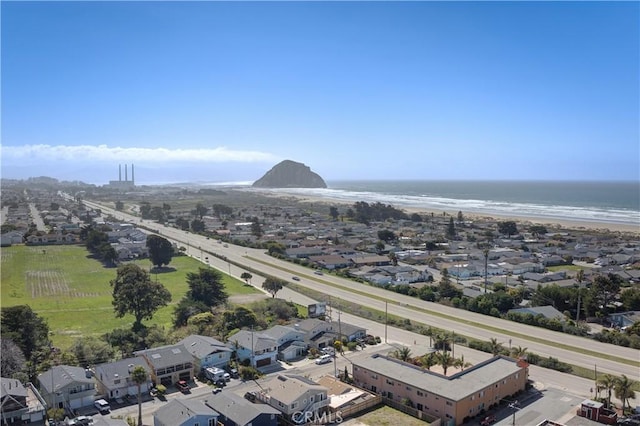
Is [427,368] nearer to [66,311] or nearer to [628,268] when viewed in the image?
[66,311]

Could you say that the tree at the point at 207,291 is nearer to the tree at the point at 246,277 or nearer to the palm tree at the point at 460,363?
the tree at the point at 246,277

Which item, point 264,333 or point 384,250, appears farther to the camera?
point 384,250

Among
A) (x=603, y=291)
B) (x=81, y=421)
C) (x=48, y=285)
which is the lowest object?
(x=48, y=285)

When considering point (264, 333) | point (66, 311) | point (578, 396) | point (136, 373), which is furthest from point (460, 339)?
point (66, 311)

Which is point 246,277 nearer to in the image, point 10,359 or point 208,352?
point 208,352

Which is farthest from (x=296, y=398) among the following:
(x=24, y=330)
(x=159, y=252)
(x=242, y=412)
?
(x=159, y=252)

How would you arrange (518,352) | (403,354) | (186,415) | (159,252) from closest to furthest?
(186,415) < (403,354) < (518,352) < (159,252)
